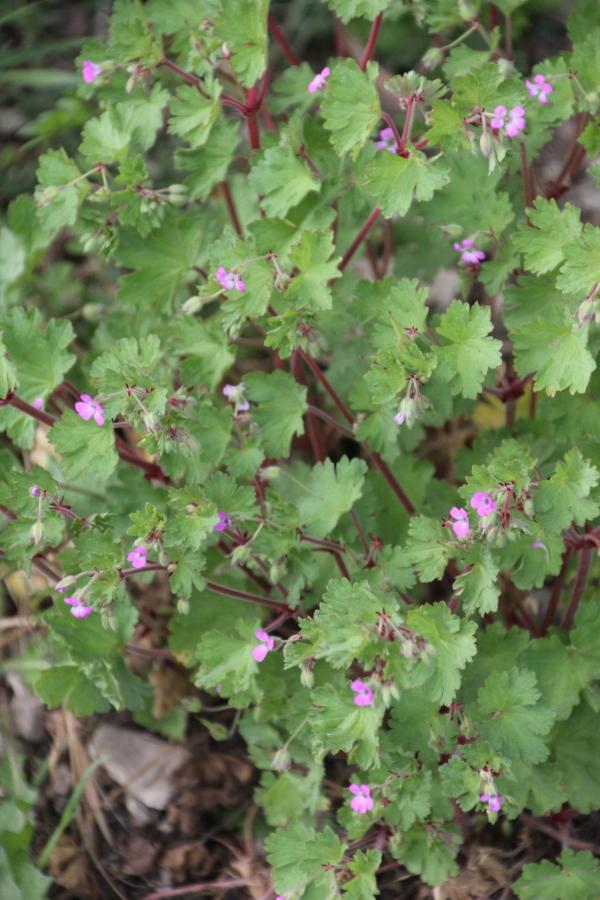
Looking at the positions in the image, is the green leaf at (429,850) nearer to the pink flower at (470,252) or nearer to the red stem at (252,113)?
the pink flower at (470,252)

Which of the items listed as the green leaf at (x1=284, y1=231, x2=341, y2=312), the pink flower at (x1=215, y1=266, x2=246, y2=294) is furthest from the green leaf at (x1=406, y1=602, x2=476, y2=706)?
the pink flower at (x1=215, y1=266, x2=246, y2=294)

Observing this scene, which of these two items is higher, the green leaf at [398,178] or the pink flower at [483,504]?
the green leaf at [398,178]

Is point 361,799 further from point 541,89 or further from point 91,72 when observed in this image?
point 91,72

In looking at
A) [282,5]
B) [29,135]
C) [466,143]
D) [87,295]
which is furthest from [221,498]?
[282,5]

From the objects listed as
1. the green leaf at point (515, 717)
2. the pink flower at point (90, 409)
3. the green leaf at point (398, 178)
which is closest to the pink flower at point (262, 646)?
the green leaf at point (515, 717)

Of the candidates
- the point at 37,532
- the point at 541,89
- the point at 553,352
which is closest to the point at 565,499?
the point at 553,352

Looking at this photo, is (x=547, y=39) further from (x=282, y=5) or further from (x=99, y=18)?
(x=99, y=18)

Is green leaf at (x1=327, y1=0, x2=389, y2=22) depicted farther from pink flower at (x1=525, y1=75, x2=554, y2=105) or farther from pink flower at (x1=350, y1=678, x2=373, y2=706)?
pink flower at (x1=350, y1=678, x2=373, y2=706)
